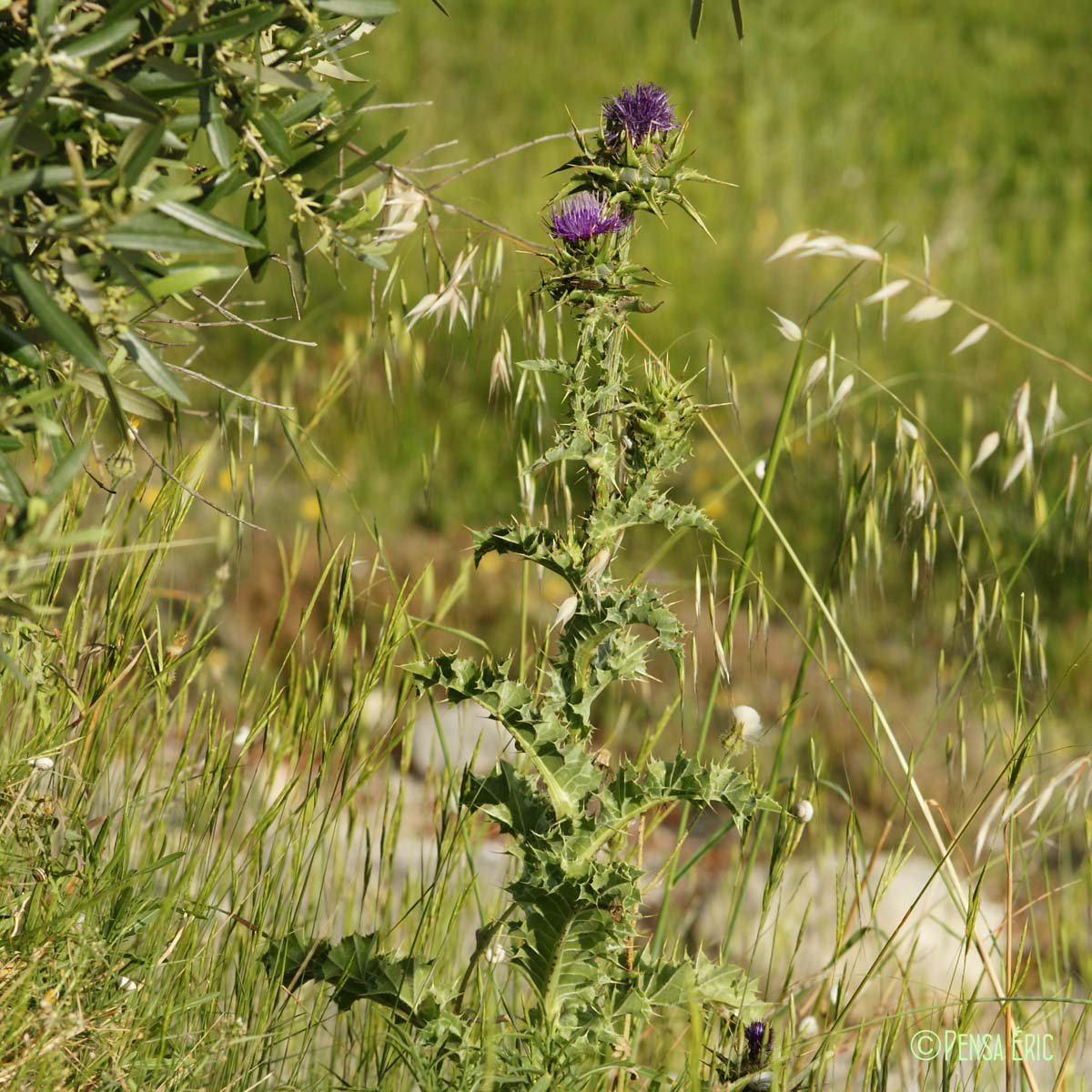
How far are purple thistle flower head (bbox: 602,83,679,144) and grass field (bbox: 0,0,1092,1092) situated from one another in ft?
0.75

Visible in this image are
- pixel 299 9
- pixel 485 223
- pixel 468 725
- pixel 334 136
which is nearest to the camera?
pixel 299 9

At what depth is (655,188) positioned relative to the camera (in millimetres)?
1306

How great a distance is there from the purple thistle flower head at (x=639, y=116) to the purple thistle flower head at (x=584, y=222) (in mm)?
81

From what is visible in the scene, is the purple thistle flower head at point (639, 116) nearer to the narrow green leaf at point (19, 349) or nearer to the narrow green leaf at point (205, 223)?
the narrow green leaf at point (205, 223)

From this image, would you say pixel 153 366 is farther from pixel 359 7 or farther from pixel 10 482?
pixel 359 7

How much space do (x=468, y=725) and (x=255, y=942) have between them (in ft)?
7.05

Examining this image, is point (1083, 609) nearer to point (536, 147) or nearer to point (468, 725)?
point (468, 725)

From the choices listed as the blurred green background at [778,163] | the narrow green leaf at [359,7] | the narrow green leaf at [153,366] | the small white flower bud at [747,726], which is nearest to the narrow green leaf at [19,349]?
the narrow green leaf at [153,366]

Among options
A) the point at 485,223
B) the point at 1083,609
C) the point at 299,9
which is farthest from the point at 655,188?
the point at 1083,609

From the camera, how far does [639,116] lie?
1300mm

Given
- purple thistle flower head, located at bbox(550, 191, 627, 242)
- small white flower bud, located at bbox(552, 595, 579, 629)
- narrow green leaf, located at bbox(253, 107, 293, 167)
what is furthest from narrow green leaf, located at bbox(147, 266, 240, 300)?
small white flower bud, located at bbox(552, 595, 579, 629)

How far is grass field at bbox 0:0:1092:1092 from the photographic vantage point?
143 cm

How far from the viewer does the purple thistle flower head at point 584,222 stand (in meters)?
1.27

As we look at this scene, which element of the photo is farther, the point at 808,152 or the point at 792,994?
the point at 808,152
